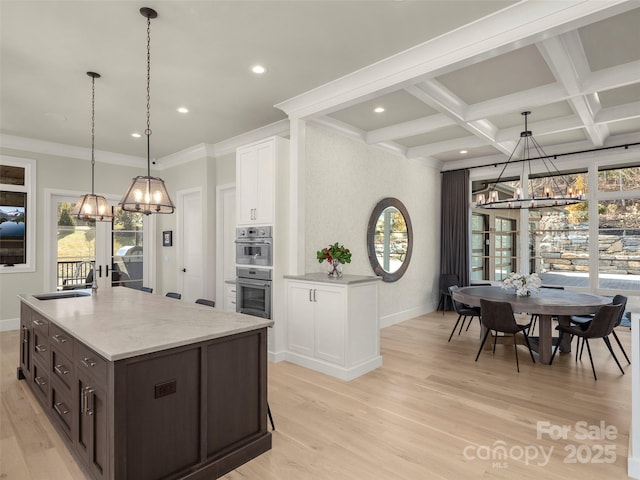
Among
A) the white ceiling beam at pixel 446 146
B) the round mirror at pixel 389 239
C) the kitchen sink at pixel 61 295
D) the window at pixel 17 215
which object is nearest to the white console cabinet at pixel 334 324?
the round mirror at pixel 389 239

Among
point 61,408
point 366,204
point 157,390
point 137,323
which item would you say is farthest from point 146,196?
point 366,204

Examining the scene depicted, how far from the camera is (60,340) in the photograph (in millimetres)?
2395

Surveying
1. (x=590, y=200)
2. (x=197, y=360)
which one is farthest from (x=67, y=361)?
(x=590, y=200)

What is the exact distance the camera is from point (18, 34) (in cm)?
284

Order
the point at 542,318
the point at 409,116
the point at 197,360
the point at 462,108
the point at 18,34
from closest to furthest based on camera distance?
the point at 197,360 < the point at 18,34 < the point at 542,318 < the point at 462,108 < the point at 409,116

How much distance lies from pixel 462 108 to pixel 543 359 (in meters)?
3.02

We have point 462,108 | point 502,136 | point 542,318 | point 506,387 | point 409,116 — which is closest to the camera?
point 506,387

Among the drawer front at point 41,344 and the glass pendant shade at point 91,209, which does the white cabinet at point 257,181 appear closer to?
the glass pendant shade at point 91,209

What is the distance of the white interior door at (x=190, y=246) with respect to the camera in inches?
245

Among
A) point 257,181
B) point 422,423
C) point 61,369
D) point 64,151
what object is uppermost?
point 64,151

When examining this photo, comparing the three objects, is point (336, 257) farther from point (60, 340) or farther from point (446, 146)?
point (446, 146)

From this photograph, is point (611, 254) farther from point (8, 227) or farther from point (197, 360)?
point (8, 227)

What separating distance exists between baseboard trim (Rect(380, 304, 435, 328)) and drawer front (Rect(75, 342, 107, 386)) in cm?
433

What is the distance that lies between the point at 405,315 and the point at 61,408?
5.02 m
